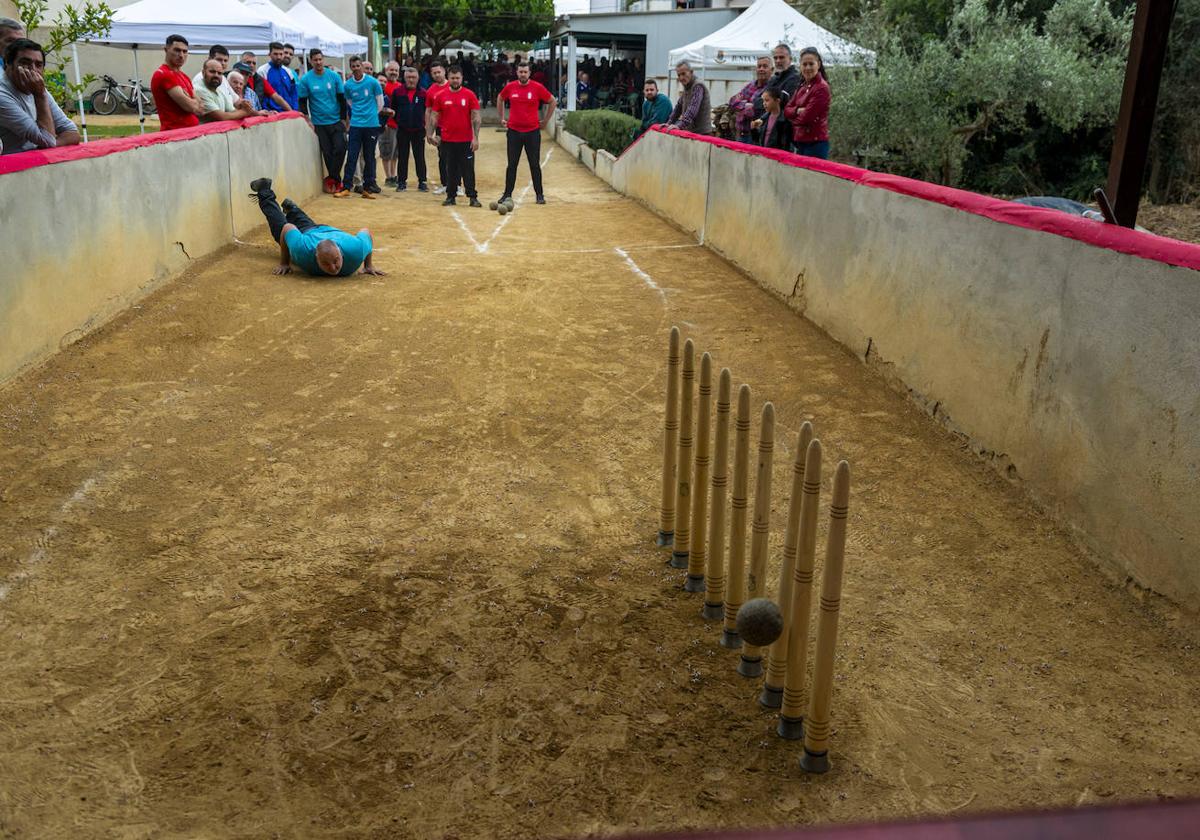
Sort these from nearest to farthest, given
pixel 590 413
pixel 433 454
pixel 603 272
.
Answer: pixel 433 454, pixel 590 413, pixel 603 272

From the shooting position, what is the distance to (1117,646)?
13.5ft

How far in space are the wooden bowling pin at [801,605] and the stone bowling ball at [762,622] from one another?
53mm

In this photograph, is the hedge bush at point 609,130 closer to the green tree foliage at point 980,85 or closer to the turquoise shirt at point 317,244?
the green tree foliage at point 980,85

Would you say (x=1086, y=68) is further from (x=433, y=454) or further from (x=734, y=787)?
(x=734, y=787)

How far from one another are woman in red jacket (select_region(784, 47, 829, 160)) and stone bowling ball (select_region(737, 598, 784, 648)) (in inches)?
334

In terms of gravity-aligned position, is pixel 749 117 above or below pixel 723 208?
above

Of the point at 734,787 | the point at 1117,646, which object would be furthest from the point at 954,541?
the point at 734,787

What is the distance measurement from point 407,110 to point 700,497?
47.9ft

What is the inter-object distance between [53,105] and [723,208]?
704 cm

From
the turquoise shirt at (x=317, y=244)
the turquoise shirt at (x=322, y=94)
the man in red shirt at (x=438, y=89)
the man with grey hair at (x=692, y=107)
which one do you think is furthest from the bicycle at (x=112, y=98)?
the turquoise shirt at (x=317, y=244)

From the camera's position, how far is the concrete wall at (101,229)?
6.85m

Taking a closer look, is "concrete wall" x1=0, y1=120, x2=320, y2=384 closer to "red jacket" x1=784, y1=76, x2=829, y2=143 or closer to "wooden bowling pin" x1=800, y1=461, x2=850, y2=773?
"wooden bowling pin" x1=800, y1=461, x2=850, y2=773

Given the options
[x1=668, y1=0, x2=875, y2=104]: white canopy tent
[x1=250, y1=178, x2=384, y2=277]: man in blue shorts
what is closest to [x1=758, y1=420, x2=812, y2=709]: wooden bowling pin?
[x1=250, y1=178, x2=384, y2=277]: man in blue shorts

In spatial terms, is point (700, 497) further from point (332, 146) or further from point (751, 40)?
point (751, 40)
